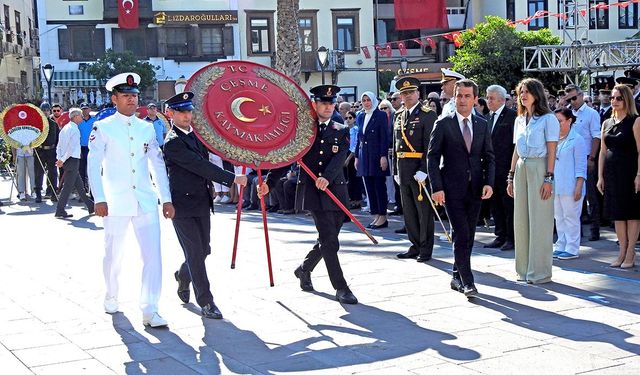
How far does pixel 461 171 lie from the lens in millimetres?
8320

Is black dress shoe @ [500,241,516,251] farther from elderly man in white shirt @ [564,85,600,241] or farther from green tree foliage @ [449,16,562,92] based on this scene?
green tree foliage @ [449,16,562,92]

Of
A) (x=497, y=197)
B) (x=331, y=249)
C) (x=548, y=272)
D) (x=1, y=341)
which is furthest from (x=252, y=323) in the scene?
(x=497, y=197)

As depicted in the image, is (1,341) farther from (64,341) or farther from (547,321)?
(547,321)

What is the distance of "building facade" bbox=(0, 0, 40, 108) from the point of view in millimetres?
41625

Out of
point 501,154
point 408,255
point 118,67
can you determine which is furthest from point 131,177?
point 118,67

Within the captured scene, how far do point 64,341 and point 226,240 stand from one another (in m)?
5.72

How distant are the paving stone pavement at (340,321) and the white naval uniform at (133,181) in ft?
1.74

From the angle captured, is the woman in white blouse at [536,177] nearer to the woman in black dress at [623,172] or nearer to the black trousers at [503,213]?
the woman in black dress at [623,172]

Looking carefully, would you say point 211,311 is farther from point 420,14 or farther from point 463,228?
point 420,14

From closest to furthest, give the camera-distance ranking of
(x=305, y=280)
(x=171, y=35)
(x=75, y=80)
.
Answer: (x=305, y=280) → (x=75, y=80) → (x=171, y=35)

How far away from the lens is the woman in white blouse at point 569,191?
404 inches

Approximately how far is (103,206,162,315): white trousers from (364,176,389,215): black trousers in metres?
5.99

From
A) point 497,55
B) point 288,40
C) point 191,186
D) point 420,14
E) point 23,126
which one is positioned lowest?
point 191,186

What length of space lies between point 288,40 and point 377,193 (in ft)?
30.6
